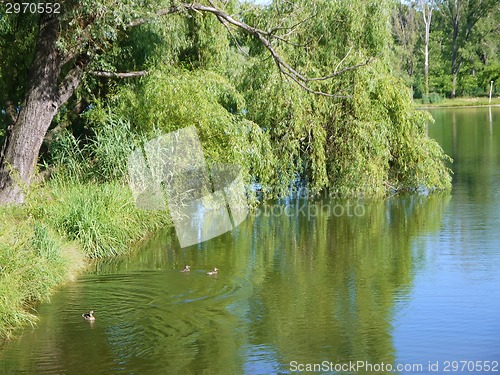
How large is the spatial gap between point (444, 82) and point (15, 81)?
42.7m

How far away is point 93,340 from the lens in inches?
294

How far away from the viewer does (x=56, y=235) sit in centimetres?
1009

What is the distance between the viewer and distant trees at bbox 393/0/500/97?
51188 mm

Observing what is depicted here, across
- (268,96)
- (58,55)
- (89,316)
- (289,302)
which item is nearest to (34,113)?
(58,55)

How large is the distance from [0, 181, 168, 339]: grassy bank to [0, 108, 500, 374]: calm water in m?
0.24

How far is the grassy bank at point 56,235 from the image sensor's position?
26.7 ft

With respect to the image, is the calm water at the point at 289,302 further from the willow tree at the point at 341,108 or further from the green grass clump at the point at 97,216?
the willow tree at the point at 341,108

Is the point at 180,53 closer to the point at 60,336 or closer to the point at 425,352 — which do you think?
the point at 60,336

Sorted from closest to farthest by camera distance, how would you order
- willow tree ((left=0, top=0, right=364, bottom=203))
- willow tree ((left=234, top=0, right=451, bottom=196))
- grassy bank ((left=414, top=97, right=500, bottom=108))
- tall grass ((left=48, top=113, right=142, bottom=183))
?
willow tree ((left=0, top=0, right=364, bottom=203))
tall grass ((left=48, top=113, right=142, bottom=183))
willow tree ((left=234, top=0, right=451, bottom=196))
grassy bank ((left=414, top=97, right=500, bottom=108))

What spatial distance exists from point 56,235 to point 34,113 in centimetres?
257

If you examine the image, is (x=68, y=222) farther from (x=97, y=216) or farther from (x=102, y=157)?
(x=102, y=157)

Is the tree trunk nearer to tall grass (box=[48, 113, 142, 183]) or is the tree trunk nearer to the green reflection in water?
tall grass (box=[48, 113, 142, 183])

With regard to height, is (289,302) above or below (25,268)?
below

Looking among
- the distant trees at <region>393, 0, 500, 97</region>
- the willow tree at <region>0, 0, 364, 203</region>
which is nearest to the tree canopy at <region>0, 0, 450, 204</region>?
the willow tree at <region>0, 0, 364, 203</region>
